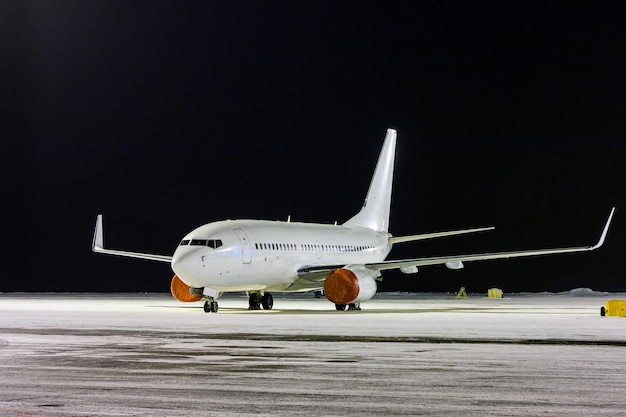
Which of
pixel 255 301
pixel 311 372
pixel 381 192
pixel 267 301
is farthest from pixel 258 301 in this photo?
pixel 311 372

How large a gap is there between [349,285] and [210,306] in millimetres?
5302

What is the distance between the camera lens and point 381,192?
47625 mm

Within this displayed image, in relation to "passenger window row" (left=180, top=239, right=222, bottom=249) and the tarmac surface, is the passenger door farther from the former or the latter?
the tarmac surface

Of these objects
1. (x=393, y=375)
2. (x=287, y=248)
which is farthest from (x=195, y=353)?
(x=287, y=248)

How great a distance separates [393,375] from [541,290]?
3114 inches

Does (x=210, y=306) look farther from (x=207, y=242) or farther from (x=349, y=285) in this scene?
(x=349, y=285)

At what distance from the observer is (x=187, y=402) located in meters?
9.95

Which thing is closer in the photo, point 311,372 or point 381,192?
point 311,372

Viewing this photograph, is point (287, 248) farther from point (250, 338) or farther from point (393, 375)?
point (393, 375)

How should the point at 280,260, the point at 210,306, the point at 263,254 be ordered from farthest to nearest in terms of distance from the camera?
the point at 280,260 < the point at 263,254 < the point at 210,306

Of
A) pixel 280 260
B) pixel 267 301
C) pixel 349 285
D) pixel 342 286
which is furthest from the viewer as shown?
pixel 267 301

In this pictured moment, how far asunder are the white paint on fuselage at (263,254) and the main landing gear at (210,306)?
59 cm

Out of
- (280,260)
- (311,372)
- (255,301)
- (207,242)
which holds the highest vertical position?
(207,242)

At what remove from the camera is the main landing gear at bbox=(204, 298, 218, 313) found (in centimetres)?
3356
